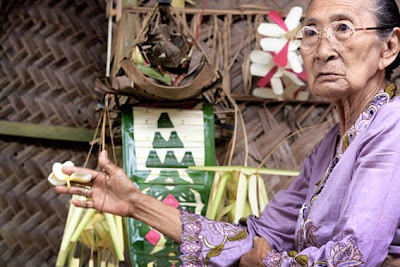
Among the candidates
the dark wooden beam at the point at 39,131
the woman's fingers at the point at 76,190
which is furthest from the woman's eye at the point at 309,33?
the dark wooden beam at the point at 39,131

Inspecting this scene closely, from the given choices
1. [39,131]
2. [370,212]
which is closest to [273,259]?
[370,212]

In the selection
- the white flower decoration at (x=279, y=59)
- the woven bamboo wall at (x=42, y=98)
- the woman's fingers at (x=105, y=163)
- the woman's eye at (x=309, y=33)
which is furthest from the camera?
the woven bamboo wall at (x=42, y=98)

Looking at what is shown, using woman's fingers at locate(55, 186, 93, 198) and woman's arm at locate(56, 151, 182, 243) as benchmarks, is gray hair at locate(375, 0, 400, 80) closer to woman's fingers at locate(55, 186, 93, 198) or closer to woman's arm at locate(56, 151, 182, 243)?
woman's arm at locate(56, 151, 182, 243)

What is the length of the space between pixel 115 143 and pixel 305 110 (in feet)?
2.47

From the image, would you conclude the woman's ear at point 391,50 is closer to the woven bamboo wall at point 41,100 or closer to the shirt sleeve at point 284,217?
the shirt sleeve at point 284,217

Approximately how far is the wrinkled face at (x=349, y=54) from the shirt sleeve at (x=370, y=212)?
0.20 meters

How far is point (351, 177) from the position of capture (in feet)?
4.52

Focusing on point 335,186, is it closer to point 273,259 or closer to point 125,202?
point 273,259

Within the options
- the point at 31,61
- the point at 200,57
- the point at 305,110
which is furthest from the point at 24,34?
the point at 305,110

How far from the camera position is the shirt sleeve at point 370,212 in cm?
124

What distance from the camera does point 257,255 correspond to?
1605 millimetres

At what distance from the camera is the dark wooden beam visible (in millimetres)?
2836

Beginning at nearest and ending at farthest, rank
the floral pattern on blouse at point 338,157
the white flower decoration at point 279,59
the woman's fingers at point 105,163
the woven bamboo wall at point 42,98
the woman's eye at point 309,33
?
1. the floral pattern on blouse at point 338,157
2. the woman's eye at point 309,33
3. the woman's fingers at point 105,163
4. the white flower decoration at point 279,59
5. the woven bamboo wall at point 42,98

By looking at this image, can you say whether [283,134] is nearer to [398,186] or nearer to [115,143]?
[115,143]
